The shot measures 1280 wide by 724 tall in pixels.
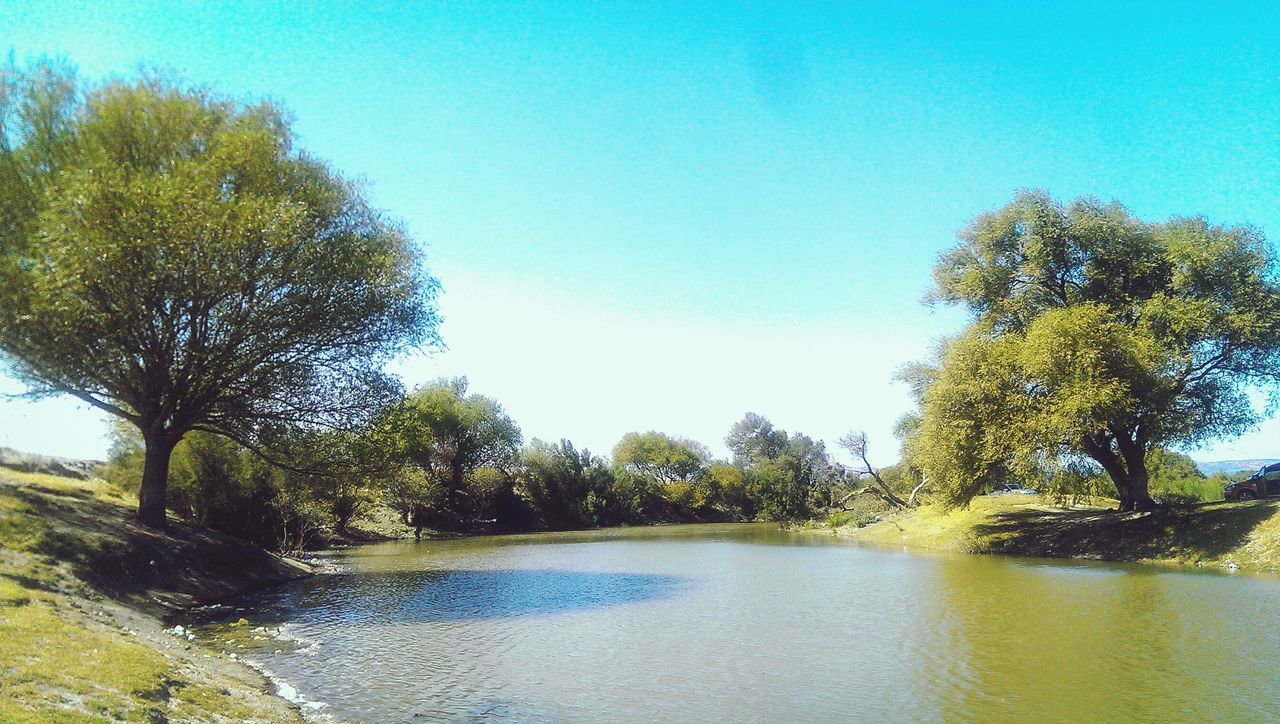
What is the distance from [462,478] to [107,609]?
66.7m

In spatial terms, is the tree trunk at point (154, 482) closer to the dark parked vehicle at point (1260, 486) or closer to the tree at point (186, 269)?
the tree at point (186, 269)

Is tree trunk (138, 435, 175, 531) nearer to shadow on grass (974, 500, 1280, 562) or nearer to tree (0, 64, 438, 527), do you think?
tree (0, 64, 438, 527)

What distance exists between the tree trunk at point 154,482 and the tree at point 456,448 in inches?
1745

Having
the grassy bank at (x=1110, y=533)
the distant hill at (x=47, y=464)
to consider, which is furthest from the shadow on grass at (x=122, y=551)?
the grassy bank at (x=1110, y=533)

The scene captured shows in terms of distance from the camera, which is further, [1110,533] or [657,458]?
[657,458]

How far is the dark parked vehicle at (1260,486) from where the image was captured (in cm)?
3959

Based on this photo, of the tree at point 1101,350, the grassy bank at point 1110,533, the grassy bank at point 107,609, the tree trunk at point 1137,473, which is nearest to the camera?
the grassy bank at point 107,609

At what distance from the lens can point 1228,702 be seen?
1205 centimetres

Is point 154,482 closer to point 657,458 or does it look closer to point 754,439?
point 657,458

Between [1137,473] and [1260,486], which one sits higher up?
[1137,473]

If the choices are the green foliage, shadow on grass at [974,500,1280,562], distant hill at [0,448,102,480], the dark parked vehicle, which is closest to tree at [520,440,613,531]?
the green foliage

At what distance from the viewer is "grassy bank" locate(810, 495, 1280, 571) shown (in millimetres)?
30062

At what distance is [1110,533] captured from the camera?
36062mm

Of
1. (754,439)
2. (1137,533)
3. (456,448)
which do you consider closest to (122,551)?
(1137,533)
